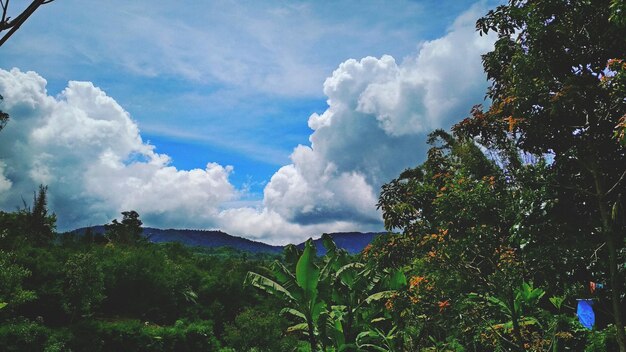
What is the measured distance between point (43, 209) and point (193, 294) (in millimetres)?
11515

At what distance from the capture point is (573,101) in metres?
5.43

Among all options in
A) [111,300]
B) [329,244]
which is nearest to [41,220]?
[111,300]

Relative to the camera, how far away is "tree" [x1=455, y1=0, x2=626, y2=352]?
536 cm

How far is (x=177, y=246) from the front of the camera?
38.5 metres

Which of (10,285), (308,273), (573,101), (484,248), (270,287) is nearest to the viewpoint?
(573,101)

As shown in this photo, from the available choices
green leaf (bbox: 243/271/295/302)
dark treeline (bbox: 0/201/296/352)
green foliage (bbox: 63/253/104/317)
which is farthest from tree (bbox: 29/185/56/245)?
green leaf (bbox: 243/271/295/302)

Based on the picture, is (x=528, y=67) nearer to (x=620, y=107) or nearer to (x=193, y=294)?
(x=620, y=107)

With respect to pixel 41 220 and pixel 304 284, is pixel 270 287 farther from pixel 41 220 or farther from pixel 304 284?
pixel 41 220

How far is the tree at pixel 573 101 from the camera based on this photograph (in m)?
5.36

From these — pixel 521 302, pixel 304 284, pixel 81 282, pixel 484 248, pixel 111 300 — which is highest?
pixel 484 248

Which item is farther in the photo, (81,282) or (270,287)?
(81,282)

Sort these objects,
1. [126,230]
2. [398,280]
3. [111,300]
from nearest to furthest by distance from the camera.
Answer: [398,280]
[111,300]
[126,230]

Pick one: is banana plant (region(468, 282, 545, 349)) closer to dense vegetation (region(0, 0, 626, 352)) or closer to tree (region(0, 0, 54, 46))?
dense vegetation (region(0, 0, 626, 352))

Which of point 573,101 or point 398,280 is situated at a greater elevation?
point 573,101
